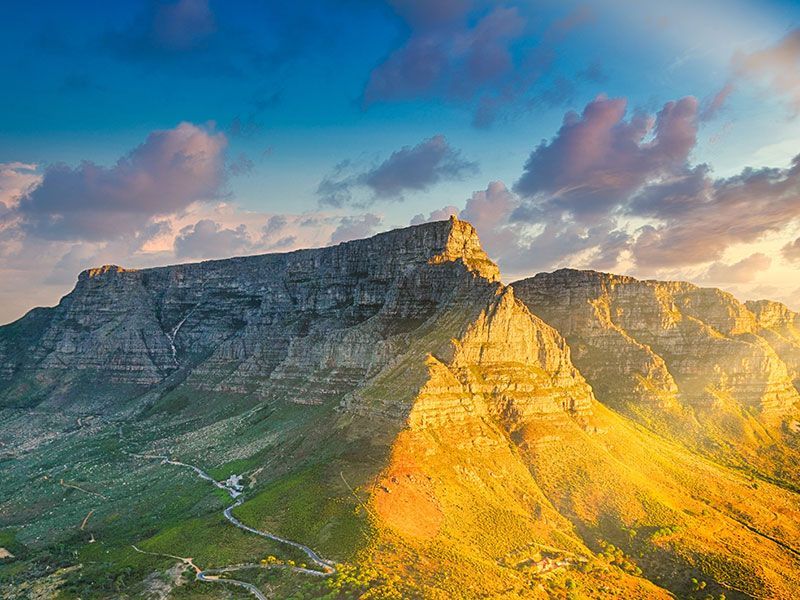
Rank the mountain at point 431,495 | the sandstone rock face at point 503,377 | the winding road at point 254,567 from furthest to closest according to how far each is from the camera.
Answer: the sandstone rock face at point 503,377 < the mountain at point 431,495 < the winding road at point 254,567

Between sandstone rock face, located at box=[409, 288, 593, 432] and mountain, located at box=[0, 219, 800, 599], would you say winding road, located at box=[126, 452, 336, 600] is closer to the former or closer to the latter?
mountain, located at box=[0, 219, 800, 599]

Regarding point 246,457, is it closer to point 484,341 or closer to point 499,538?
point 484,341

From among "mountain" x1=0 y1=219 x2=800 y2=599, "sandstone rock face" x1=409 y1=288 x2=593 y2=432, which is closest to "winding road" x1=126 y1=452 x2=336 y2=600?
"mountain" x1=0 y1=219 x2=800 y2=599

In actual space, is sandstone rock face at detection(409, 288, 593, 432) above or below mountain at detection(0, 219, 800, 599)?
above

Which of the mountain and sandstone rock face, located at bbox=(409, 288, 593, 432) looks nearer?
the mountain

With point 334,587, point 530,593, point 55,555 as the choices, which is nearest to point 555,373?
point 530,593

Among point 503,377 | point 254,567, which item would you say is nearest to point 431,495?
point 254,567

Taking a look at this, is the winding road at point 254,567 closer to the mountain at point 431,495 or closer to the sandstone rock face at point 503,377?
the mountain at point 431,495

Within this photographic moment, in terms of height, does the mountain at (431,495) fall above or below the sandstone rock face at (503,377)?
below

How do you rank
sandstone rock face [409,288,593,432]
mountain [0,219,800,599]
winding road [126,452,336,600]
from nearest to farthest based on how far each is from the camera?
winding road [126,452,336,600]
mountain [0,219,800,599]
sandstone rock face [409,288,593,432]

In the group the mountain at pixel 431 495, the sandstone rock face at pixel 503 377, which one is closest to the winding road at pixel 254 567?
the mountain at pixel 431 495

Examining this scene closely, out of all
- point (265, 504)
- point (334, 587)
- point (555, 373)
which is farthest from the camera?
point (555, 373)
